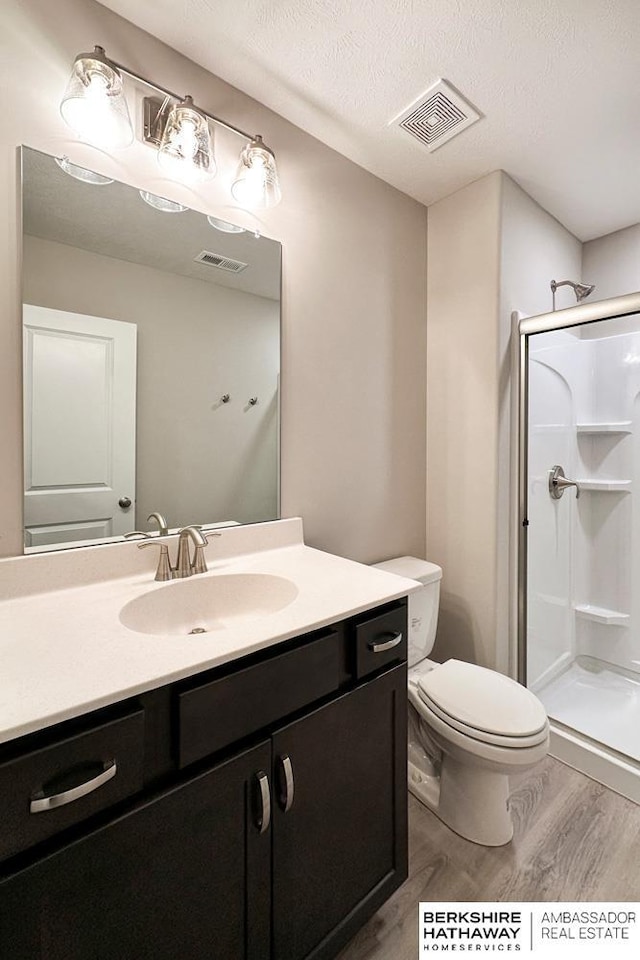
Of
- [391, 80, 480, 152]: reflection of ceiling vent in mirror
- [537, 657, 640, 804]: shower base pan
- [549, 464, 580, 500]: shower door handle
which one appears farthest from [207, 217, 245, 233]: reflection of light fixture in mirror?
[537, 657, 640, 804]: shower base pan

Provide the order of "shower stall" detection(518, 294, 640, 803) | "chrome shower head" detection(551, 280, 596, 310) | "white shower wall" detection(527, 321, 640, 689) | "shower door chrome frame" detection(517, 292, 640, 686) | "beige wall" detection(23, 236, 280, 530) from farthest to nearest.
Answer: "chrome shower head" detection(551, 280, 596, 310) → "white shower wall" detection(527, 321, 640, 689) → "shower stall" detection(518, 294, 640, 803) → "shower door chrome frame" detection(517, 292, 640, 686) → "beige wall" detection(23, 236, 280, 530)

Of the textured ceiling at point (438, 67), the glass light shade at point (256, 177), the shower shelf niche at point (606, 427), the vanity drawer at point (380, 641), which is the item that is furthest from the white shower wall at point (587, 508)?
the glass light shade at point (256, 177)

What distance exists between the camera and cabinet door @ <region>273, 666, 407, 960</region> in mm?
901

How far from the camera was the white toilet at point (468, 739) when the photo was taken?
1.32 m

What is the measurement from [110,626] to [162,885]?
45 cm

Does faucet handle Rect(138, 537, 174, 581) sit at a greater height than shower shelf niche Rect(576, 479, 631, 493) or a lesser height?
lesser

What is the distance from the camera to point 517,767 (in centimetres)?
130

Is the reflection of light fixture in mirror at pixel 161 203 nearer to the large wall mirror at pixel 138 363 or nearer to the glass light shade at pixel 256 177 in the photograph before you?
the large wall mirror at pixel 138 363

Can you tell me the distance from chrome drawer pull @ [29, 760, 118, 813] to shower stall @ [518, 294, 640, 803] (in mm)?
1805

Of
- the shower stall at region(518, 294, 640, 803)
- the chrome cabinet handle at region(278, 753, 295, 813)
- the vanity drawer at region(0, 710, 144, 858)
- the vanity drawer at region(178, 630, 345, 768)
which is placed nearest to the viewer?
the vanity drawer at region(0, 710, 144, 858)

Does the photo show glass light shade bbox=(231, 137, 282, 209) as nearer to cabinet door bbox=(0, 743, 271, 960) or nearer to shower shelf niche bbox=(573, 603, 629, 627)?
cabinet door bbox=(0, 743, 271, 960)

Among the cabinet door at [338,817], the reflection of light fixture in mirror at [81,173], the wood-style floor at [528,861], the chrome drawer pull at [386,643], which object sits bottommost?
the wood-style floor at [528,861]

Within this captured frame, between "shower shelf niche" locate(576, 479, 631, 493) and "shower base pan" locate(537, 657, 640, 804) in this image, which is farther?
"shower shelf niche" locate(576, 479, 631, 493)

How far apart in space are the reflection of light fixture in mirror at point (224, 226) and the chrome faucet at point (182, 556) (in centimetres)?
94
